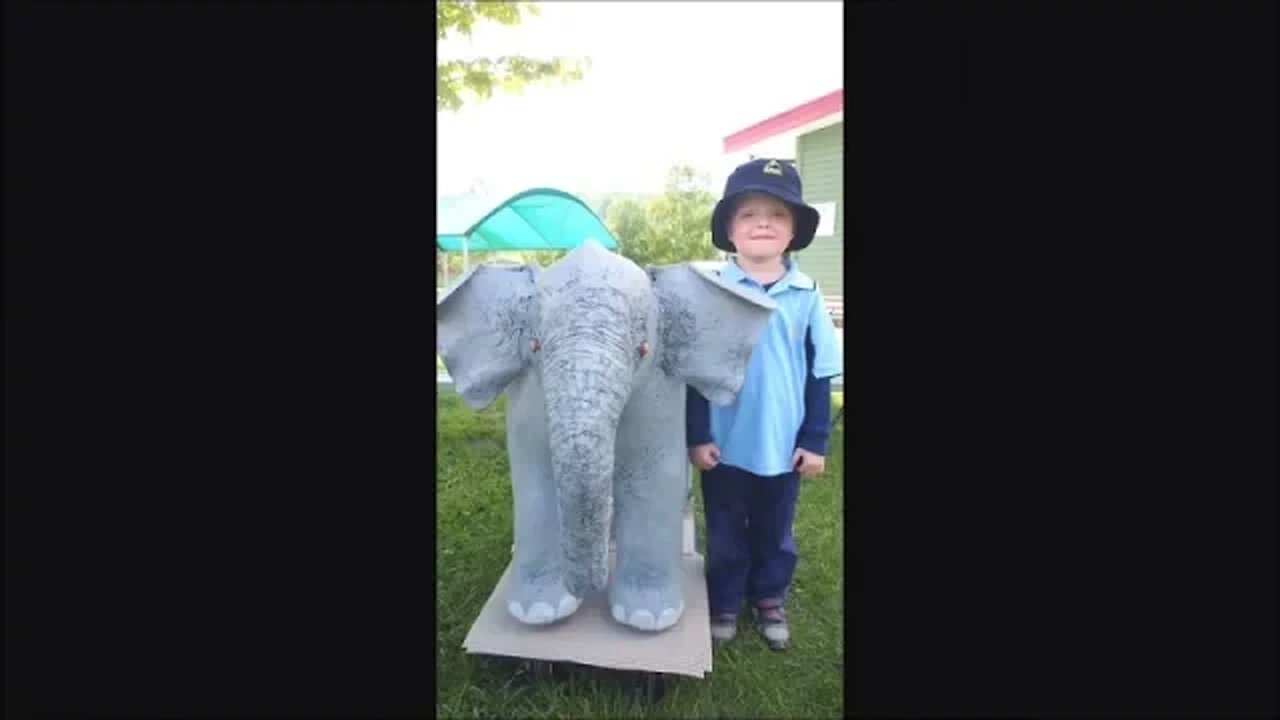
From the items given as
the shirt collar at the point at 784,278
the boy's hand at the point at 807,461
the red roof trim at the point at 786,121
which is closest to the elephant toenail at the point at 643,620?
the boy's hand at the point at 807,461

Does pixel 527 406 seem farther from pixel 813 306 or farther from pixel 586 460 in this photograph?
pixel 813 306

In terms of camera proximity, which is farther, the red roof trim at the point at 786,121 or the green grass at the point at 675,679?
the red roof trim at the point at 786,121

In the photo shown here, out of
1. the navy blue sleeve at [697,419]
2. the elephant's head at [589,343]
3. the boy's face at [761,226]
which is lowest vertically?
the navy blue sleeve at [697,419]

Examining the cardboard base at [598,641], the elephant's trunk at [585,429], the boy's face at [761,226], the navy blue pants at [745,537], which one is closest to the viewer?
the elephant's trunk at [585,429]

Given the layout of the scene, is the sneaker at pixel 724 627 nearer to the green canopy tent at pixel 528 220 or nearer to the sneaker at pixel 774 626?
the sneaker at pixel 774 626

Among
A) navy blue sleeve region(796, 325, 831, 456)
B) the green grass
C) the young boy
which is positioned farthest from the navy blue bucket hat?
the green grass

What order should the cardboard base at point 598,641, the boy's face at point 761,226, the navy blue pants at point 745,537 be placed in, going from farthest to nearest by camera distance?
the navy blue pants at point 745,537 < the boy's face at point 761,226 < the cardboard base at point 598,641

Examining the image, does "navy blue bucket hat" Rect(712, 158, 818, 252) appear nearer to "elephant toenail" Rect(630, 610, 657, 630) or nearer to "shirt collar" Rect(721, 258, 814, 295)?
"shirt collar" Rect(721, 258, 814, 295)

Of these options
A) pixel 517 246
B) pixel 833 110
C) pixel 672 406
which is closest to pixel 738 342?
pixel 672 406
